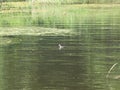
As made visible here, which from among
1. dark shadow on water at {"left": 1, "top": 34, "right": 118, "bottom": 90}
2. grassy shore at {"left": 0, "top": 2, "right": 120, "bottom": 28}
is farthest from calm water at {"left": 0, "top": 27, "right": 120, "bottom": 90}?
grassy shore at {"left": 0, "top": 2, "right": 120, "bottom": 28}

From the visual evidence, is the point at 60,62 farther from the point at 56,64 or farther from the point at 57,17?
the point at 57,17

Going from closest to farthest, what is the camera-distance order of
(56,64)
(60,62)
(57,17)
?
(56,64)
(60,62)
(57,17)

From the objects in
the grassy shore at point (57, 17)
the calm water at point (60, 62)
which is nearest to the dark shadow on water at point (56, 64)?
the calm water at point (60, 62)

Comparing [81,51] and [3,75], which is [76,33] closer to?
[81,51]

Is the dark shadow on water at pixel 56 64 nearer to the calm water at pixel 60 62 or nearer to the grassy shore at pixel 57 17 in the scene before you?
the calm water at pixel 60 62

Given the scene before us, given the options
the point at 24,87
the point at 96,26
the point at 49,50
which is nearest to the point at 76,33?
the point at 96,26

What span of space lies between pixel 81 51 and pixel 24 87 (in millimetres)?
8755

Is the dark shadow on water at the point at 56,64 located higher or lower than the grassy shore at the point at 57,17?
higher

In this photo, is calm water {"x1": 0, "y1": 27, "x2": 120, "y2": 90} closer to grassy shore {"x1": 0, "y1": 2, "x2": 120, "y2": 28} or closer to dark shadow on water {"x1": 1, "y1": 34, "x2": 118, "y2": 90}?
dark shadow on water {"x1": 1, "y1": 34, "x2": 118, "y2": 90}

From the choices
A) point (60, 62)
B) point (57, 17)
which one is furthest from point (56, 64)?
point (57, 17)

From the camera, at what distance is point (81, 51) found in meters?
23.2

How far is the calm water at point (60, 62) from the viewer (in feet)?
49.9

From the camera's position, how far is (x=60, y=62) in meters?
19.7

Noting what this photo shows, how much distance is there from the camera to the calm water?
15.2m
